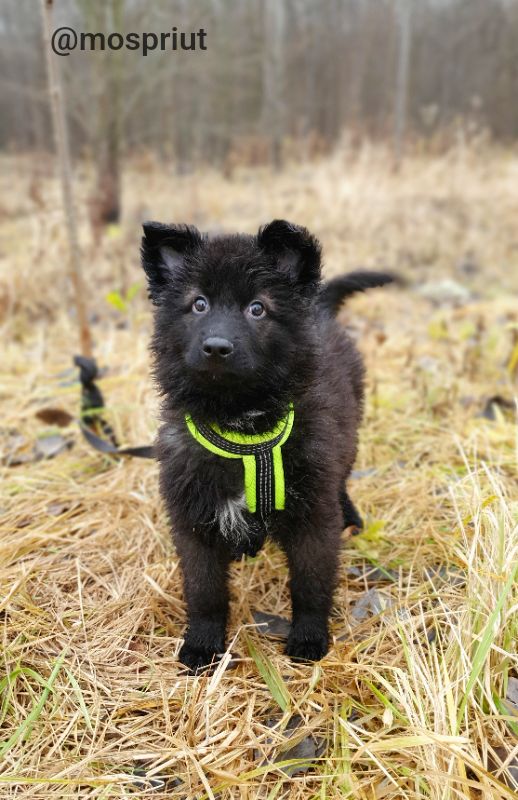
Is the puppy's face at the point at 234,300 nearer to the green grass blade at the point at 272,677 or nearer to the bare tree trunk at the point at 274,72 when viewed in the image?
the green grass blade at the point at 272,677

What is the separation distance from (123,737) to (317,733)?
2.06ft

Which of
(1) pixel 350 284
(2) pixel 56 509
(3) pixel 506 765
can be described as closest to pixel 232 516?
(3) pixel 506 765

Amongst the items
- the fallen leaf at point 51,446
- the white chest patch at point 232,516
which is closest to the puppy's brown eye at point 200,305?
the white chest patch at point 232,516

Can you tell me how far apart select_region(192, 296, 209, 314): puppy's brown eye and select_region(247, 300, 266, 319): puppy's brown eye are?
15cm

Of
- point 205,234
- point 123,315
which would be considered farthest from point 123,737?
point 123,315

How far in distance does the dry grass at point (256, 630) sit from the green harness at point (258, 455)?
608 mm

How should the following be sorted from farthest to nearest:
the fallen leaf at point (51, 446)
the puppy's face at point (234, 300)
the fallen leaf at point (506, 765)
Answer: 1. the fallen leaf at point (51, 446)
2. the puppy's face at point (234, 300)
3. the fallen leaf at point (506, 765)

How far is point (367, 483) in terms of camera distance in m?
3.45

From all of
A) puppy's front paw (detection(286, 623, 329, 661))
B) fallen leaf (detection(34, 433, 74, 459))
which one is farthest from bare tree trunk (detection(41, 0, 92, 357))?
puppy's front paw (detection(286, 623, 329, 661))

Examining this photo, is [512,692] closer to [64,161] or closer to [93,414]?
[93,414]

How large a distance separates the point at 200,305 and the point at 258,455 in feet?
1.86

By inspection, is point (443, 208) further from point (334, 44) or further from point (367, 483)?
point (334, 44)

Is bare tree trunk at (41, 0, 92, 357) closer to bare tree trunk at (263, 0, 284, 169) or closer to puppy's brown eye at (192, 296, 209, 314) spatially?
puppy's brown eye at (192, 296, 209, 314)

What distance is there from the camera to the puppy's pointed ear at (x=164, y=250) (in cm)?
220
